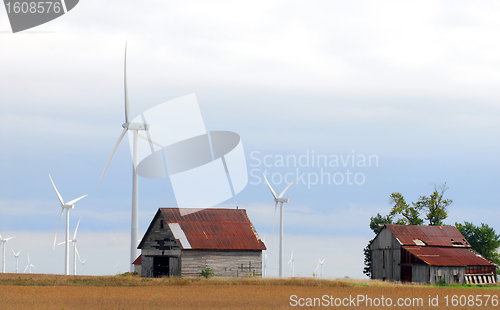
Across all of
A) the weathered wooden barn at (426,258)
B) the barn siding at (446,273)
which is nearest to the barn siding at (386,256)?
the weathered wooden barn at (426,258)

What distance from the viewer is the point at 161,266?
5597 cm

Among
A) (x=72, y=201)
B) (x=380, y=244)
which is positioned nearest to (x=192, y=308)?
(x=380, y=244)

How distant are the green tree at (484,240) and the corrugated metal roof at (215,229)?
3225cm

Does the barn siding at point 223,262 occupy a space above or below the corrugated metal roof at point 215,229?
below

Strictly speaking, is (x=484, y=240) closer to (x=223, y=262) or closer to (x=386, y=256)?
(x=386, y=256)

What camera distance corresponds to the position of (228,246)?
53.7 meters

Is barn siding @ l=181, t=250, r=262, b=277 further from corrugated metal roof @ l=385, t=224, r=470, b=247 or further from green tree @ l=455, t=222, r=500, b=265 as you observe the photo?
green tree @ l=455, t=222, r=500, b=265

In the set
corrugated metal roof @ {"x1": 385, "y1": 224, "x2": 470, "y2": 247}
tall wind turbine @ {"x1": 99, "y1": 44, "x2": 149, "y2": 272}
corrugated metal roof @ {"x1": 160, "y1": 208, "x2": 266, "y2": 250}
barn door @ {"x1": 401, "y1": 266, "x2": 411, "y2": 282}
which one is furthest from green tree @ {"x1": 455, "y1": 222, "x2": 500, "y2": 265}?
tall wind turbine @ {"x1": 99, "y1": 44, "x2": 149, "y2": 272}

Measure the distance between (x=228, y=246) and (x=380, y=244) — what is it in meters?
18.0

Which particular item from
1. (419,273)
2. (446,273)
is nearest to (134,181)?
(419,273)

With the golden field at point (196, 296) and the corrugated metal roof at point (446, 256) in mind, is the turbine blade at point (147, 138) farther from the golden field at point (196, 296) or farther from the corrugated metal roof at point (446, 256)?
the corrugated metal roof at point (446, 256)

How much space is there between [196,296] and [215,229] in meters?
20.9

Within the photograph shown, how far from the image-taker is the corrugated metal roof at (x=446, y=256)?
5709cm

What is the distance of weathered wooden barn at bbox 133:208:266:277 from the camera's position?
173 ft
